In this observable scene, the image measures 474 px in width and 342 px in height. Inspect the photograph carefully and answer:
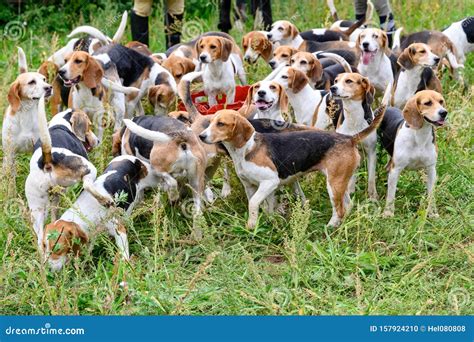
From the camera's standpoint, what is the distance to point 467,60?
11.0 meters

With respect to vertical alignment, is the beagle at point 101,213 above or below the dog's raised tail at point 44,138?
below

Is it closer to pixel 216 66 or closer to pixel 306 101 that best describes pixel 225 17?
pixel 216 66

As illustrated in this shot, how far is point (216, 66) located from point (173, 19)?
6.96 feet

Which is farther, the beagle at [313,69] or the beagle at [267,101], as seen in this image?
the beagle at [313,69]

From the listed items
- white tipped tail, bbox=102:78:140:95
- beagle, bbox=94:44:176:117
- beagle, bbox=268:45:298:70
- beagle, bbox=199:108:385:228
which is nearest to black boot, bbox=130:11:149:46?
beagle, bbox=94:44:176:117

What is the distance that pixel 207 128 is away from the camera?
6844 mm

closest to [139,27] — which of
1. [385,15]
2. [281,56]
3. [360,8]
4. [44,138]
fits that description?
[281,56]

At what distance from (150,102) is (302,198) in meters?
2.20

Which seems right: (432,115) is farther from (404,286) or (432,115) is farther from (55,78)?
(55,78)

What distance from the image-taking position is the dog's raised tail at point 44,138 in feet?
20.5

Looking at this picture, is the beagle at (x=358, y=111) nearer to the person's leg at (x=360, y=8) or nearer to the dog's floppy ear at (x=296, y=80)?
the dog's floppy ear at (x=296, y=80)

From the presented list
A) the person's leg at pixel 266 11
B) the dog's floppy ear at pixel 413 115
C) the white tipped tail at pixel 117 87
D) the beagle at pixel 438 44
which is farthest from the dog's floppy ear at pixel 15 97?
the person's leg at pixel 266 11

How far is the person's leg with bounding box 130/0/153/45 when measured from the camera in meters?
10.6

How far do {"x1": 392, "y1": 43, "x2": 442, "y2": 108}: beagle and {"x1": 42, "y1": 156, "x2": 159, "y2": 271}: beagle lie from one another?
291 cm
